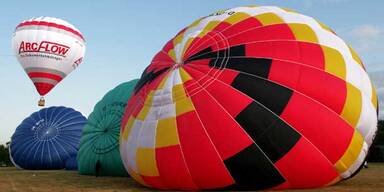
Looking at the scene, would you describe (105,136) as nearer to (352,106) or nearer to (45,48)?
(352,106)

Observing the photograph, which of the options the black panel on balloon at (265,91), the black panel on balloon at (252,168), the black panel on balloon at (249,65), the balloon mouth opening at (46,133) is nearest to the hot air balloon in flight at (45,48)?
the balloon mouth opening at (46,133)

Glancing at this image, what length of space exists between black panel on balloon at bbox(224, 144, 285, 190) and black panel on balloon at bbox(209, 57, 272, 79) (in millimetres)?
1476

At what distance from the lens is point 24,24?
26422 millimetres

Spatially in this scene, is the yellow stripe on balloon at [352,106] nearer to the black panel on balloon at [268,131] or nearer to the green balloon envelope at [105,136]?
the black panel on balloon at [268,131]

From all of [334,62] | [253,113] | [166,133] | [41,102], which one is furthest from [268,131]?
[41,102]

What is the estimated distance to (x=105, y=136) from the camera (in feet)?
46.0

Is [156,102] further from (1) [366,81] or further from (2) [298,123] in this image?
(1) [366,81]

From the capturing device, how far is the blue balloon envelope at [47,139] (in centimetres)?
Result: 2148

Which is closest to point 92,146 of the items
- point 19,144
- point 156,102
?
point 156,102

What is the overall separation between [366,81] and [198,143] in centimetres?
418

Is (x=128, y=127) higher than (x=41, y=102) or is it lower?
higher

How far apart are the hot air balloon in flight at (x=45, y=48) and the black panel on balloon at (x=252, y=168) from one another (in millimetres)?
19606

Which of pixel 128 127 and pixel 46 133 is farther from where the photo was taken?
pixel 46 133

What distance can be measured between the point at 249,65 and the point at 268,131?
1.41m
